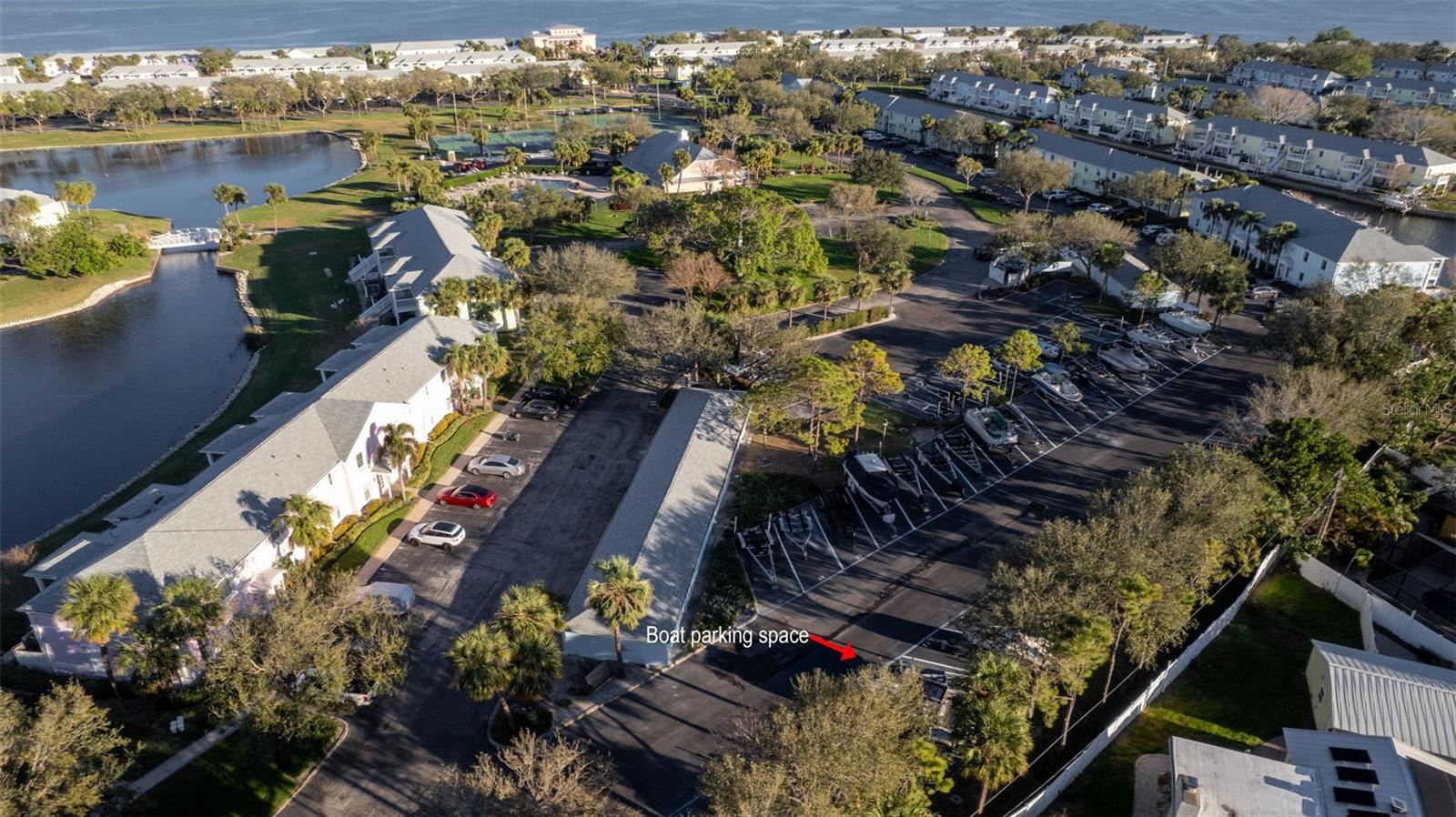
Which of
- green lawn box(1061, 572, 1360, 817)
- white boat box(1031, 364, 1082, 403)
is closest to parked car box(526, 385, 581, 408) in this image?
white boat box(1031, 364, 1082, 403)

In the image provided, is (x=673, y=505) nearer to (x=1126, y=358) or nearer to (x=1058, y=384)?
(x=1058, y=384)

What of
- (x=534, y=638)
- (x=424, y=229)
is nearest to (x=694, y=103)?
(x=424, y=229)

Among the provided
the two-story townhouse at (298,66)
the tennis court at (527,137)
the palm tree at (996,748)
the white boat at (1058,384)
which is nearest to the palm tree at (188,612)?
the palm tree at (996,748)

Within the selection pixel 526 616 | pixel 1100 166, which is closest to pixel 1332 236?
pixel 1100 166

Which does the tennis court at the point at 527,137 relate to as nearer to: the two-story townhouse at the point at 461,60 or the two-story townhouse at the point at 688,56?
the two-story townhouse at the point at 688,56

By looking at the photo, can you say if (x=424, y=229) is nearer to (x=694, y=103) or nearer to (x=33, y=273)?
(x=33, y=273)

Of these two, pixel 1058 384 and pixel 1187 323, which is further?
pixel 1187 323

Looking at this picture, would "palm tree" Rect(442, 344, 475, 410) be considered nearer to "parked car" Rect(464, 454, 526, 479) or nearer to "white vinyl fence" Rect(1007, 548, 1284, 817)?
"parked car" Rect(464, 454, 526, 479)
